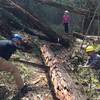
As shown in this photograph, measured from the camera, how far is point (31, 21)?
13.0m

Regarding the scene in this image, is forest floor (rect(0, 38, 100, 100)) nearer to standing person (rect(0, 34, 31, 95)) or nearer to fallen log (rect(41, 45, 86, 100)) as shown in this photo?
fallen log (rect(41, 45, 86, 100))

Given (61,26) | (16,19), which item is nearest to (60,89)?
(16,19)

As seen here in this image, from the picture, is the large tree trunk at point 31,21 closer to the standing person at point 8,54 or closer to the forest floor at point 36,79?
the forest floor at point 36,79

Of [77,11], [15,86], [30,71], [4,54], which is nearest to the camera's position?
[4,54]

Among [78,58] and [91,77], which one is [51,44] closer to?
[78,58]

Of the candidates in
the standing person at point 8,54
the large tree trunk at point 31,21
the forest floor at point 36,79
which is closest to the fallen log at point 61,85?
→ the forest floor at point 36,79

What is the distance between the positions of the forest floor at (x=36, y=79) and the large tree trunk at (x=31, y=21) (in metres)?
2.03

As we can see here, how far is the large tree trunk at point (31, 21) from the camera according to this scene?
498 inches

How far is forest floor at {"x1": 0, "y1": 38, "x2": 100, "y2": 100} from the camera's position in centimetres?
719

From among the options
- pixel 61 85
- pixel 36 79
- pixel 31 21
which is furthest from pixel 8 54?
pixel 31 21

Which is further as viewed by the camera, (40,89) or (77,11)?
(77,11)

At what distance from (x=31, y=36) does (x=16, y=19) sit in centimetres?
107

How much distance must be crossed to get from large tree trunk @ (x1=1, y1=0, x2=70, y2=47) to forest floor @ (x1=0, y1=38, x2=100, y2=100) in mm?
2034

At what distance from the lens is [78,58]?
10.5 m
